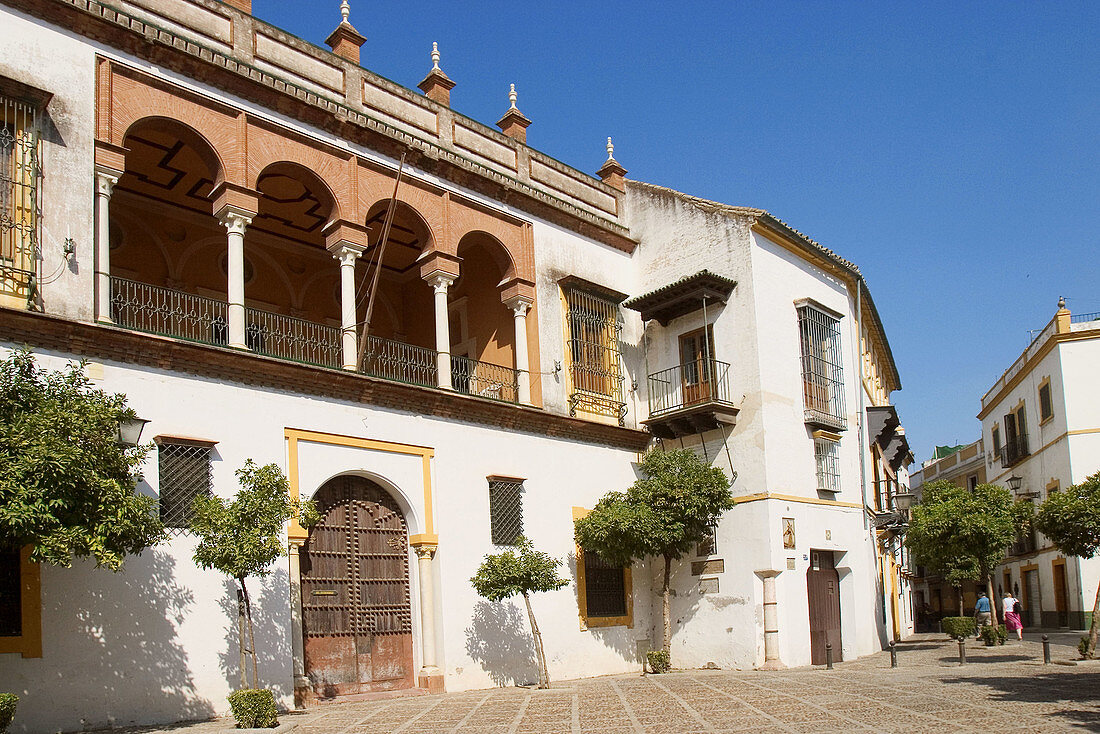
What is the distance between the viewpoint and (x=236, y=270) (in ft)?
48.0

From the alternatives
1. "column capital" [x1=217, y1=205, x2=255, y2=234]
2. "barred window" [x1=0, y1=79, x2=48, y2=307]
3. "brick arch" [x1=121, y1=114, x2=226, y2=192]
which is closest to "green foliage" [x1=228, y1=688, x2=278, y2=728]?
"barred window" [x1=0, y1=79, x2=48, y2=307]

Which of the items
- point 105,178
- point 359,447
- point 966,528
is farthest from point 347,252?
point 966,528

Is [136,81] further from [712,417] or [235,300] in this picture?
[712,417]

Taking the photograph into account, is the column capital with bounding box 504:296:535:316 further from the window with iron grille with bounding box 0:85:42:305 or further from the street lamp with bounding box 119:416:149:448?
the window with iron grille with bounding box 0:85:42:305

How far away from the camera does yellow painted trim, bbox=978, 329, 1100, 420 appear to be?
30312 mm

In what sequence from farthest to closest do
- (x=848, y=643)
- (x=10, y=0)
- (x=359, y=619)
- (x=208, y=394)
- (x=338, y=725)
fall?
(x=848, y=643), (x=359, y=619), (x=208, y=394), (x=10, y=0), (x=338, y=725)

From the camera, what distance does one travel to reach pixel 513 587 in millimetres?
15320

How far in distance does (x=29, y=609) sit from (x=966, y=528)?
19.1 metres

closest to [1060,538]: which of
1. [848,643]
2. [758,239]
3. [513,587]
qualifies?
[848,643]

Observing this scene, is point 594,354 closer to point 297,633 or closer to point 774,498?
point 774,498

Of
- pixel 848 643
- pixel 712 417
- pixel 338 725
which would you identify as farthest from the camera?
pixel 848 643

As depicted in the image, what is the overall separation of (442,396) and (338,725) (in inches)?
240

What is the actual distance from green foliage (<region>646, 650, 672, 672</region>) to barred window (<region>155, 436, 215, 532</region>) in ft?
29.0

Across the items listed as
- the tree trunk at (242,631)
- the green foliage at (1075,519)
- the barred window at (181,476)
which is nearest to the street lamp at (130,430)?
the barred window at (181,476)
